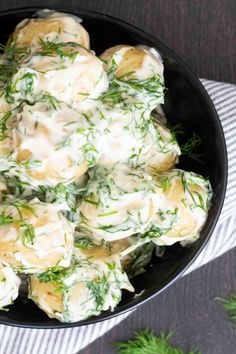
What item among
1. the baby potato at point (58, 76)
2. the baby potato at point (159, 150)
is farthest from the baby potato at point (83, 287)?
the baby potato at point (58, 76)

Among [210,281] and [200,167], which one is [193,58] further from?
[210,281]

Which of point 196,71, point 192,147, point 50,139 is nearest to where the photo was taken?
point 50,139

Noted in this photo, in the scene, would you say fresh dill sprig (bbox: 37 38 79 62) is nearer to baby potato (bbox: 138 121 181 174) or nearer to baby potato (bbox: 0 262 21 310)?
baby potato (bbox: 138 121 181 174)

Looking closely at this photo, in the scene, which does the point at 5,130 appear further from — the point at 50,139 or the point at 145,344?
the point at 145,344

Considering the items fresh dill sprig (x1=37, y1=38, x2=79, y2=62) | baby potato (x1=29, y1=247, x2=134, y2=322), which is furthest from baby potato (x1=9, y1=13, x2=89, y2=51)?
baby potato (x1=29, y1=247, x2=134, y2=322)

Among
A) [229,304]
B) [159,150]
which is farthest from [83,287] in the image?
[229,304]
